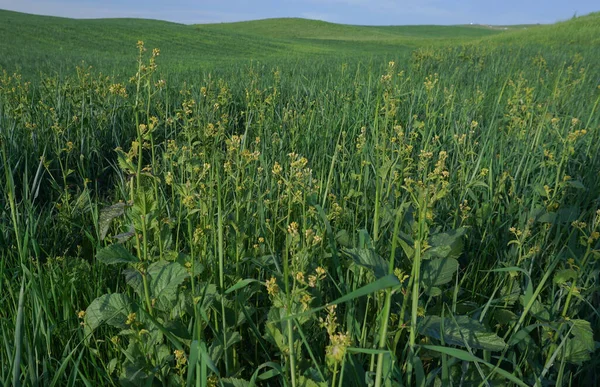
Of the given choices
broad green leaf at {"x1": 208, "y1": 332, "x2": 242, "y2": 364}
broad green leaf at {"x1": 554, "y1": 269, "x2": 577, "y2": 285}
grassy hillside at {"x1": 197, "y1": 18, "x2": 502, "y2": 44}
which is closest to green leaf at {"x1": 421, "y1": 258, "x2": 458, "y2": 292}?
broad green leaf at {"x1": 554, "y1": 269, "x2": 577, "y2": 285}

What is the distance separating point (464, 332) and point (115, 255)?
1020mm

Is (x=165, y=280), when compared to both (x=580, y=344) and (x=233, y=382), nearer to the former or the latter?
(x=233, y=382)

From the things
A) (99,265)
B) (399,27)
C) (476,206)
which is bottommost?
(99,265)

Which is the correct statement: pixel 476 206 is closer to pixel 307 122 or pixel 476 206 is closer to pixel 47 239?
pixel 307 122

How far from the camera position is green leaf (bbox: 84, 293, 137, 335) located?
1.31m

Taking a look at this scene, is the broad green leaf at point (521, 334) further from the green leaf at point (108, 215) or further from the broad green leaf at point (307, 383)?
the green leaf at point (108, 215)

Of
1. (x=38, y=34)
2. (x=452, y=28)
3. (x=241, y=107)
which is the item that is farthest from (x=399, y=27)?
(x=241, y=107)

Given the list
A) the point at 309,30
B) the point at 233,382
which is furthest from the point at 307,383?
the point at 309,30

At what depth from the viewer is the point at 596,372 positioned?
1514 mm

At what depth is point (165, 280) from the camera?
54.6 inches

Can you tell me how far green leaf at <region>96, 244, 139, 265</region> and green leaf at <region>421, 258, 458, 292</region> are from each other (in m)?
0.89

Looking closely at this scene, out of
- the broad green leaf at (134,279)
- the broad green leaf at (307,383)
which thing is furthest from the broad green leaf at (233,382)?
the broad green leaf at (134,279)

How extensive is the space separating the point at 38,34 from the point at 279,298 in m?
26.7

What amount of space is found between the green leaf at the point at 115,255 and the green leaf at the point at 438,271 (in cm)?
89
